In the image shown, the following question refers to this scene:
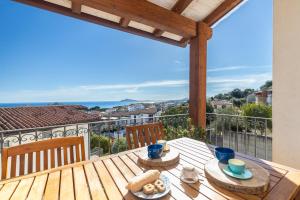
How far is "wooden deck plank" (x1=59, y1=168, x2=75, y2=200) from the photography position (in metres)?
0.82

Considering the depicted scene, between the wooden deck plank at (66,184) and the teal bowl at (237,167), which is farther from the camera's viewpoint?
the teal bowl at (237,167)

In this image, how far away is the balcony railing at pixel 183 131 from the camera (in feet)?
7.93

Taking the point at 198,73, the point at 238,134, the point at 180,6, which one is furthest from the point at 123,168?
the point at 238,134

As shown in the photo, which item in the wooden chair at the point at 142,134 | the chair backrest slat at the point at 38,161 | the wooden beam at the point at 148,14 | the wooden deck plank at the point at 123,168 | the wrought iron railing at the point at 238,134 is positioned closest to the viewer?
the wooden deck plank at the point at 123,168

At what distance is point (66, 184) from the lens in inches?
36.4

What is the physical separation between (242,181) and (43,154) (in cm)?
133

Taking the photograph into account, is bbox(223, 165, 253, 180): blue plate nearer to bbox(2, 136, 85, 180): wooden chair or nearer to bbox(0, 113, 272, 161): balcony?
bbox(2, 136, 85, 180): wooden chair

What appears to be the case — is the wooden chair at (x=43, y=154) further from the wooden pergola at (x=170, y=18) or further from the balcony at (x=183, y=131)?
the wooden pergola at (x=170, y=18)

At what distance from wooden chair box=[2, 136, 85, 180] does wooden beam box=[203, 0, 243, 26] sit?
292cm

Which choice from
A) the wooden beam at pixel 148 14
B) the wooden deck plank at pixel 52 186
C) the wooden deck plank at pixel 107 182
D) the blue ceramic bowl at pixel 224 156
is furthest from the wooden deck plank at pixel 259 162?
the wooden beam at pixel 148 14

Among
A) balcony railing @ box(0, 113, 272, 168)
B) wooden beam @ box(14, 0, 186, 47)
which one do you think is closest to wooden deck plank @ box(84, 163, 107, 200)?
balcony railing @ box(0, 113, 272, 168)

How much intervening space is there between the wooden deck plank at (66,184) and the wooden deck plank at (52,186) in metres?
0.02

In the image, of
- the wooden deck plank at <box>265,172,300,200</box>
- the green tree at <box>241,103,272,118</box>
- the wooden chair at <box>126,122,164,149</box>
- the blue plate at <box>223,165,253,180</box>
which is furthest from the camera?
the green tree at <box>241,103,272,118</box>

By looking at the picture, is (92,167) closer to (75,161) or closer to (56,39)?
(75,161)
